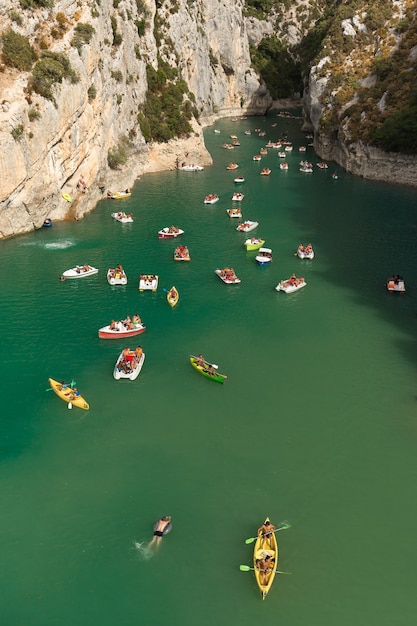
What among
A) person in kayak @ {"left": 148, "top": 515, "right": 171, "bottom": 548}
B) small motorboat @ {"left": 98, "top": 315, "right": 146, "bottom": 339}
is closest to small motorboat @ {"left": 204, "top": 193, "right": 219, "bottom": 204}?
small motorboat @ {"left": 98, "top": 315, "right": 146, "bottom": 339}

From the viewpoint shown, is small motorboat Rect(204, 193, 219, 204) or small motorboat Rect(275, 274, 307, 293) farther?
small motorboat Rect(204, 193, 219, 204)

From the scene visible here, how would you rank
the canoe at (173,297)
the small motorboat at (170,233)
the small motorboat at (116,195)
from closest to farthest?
the canoe at (173,297)
the small motorboat at (170,233)
the small motorboat at (116,195)

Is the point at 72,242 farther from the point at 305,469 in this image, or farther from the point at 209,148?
the point at 209,148

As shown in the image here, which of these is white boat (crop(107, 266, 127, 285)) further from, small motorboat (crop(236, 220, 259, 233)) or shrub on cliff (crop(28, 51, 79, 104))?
shrub on cliff (crop(28, 51, 79, 104))

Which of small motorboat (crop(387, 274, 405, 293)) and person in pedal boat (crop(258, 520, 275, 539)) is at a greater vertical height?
small motorboat (crop(387, 274, 405, 293))

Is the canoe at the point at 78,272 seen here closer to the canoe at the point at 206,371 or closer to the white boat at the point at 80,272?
the white boat at the point at 80,272

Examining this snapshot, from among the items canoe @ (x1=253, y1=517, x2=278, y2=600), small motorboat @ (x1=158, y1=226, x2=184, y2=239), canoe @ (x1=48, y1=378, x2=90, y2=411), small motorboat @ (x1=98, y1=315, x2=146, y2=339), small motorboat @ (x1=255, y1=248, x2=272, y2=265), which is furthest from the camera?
small motorboat @ (x1=158, y1=226, x2=184, y2=239)

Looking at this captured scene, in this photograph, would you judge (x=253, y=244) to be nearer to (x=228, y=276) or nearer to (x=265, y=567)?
(x=228, y=276)

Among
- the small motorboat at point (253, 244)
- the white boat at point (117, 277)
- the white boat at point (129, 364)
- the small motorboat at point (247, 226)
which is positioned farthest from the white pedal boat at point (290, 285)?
the white boat at point (129, 364)
